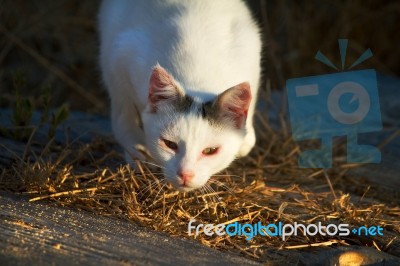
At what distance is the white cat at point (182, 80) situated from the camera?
2.55 metres

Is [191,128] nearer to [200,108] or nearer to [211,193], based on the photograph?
[200,108]

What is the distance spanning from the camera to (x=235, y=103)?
8.50 feet

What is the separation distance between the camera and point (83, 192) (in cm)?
264

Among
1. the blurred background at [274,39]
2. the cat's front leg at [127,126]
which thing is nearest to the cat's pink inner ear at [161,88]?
the cat's front leg at [127,126]

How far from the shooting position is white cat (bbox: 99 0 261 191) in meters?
2.55

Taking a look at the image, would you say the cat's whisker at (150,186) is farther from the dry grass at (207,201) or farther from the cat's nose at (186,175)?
the cat's nose at (186,175)

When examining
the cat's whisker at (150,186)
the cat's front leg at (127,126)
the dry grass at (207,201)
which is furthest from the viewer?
the cat's front leg at (127,126)

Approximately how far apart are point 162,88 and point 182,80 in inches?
8.0

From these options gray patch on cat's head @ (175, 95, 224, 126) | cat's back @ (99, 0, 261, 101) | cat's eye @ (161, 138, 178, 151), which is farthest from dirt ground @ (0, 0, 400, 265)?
cat's back @ (99, 0, 261, 101)

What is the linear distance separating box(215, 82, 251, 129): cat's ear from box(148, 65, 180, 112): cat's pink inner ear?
0.60ft

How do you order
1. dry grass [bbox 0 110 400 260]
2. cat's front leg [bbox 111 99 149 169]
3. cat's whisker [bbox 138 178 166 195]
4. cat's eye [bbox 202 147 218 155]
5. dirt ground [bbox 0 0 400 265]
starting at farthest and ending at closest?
1. cat's front leg [bbox 111 99 149 169]
2. cat's whisker [bbox 138 178 166 195]
3. cat's eye [bbox 202 147 218 155]
4. dry grass [bbox 0 110 400 260]
5. dirt ground [bbox 0 0 400 265]

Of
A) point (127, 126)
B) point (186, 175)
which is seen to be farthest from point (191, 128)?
point (127, 126)

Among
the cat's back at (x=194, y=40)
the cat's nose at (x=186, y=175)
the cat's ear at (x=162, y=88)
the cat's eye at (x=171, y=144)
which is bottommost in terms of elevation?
the cat's nose at (x=186, y=175)

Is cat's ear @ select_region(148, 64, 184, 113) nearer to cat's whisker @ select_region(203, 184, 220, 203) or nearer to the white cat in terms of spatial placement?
the white cat
